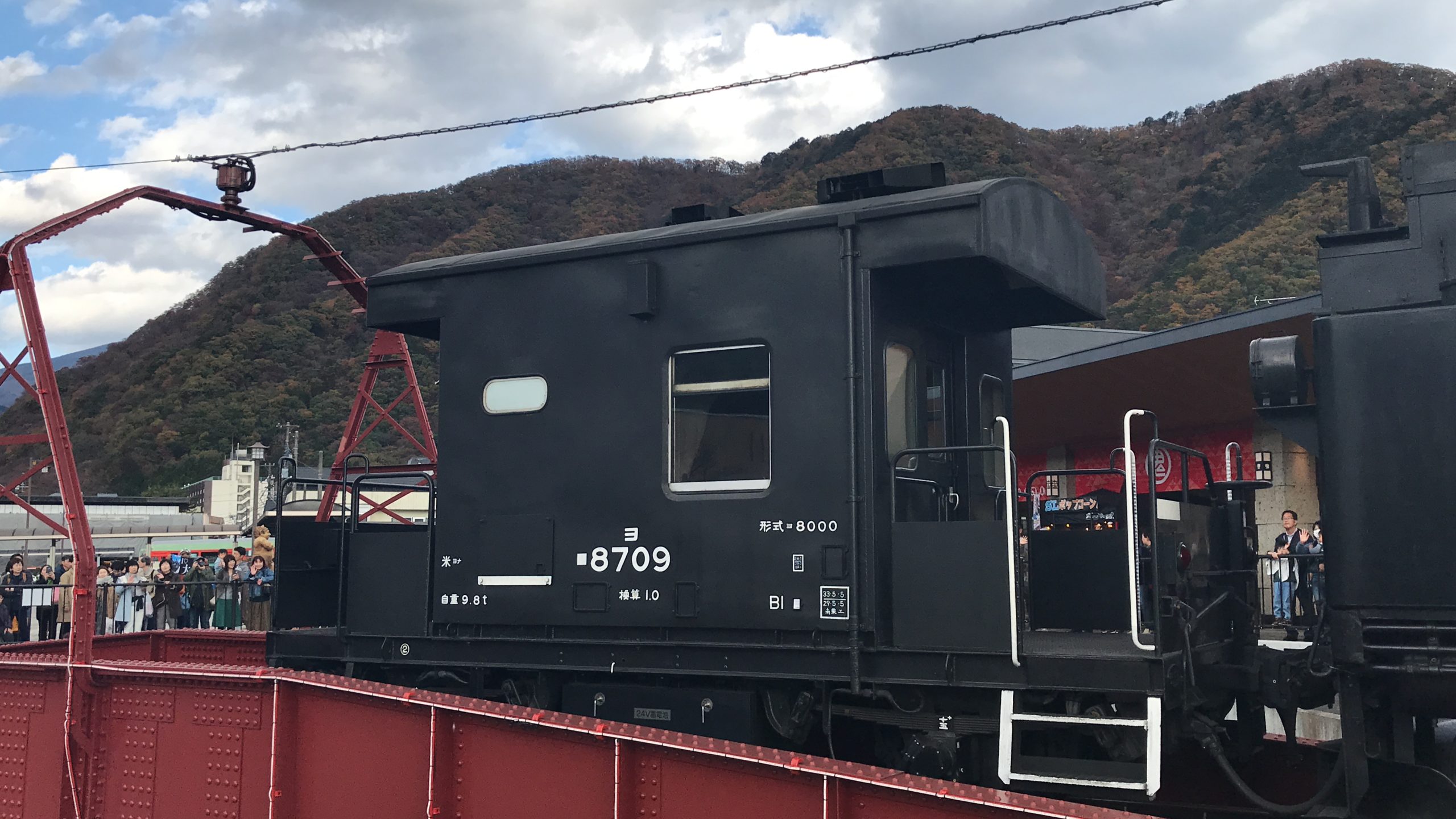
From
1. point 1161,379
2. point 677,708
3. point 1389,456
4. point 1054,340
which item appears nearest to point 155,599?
point 677,708

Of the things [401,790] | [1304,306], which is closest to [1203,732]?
[401,790]

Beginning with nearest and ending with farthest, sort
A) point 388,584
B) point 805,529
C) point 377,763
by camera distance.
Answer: point 805,529 < point 377,763 < point 388,584

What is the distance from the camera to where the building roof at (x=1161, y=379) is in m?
19.0

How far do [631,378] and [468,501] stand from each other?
1.49 meters

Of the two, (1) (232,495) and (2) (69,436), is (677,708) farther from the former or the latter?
(1) (232,495)

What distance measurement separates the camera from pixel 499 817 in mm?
6109

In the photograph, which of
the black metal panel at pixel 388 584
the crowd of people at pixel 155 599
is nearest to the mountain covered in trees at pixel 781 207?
the crowd of people at pixel 155 599

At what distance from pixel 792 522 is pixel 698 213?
2.61m

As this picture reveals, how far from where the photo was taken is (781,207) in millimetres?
73312

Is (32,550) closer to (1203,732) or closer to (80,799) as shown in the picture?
(80,799)

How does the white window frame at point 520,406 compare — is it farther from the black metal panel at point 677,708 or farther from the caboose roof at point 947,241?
the black metal panel at point 677,708

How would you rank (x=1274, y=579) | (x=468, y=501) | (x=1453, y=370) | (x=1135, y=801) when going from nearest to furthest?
(x=1453, y=370) → (x=1135, y=801) → (x=468, y=501) → (x=1274, y=579)

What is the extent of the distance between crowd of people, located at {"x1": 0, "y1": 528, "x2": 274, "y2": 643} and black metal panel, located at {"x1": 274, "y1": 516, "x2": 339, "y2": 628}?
8.66 metres

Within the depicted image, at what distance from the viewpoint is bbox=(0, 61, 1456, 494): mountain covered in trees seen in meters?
59.2
